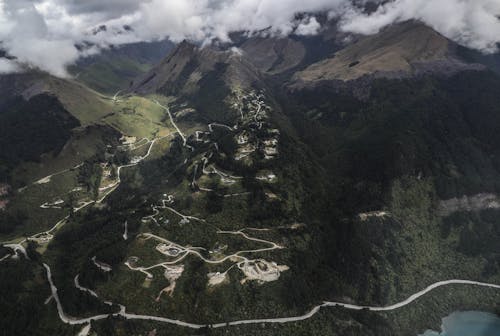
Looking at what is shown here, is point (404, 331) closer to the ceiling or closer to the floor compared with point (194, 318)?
closer to the floor

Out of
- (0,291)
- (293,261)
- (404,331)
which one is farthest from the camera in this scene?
(293,261)

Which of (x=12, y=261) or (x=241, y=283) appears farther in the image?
(x=12, y=261)

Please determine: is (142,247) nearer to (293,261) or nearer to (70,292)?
(70,292)

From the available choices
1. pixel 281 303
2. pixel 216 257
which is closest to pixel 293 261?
pixel 281 303

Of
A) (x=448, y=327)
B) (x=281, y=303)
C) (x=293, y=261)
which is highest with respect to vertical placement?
(x=293, y=261)

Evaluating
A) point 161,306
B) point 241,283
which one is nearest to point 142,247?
point 161,306

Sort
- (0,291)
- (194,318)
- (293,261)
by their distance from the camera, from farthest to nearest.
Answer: (293,261) < (0,291) < (194,318)

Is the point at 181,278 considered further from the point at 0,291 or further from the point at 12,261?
the point at 12,261
